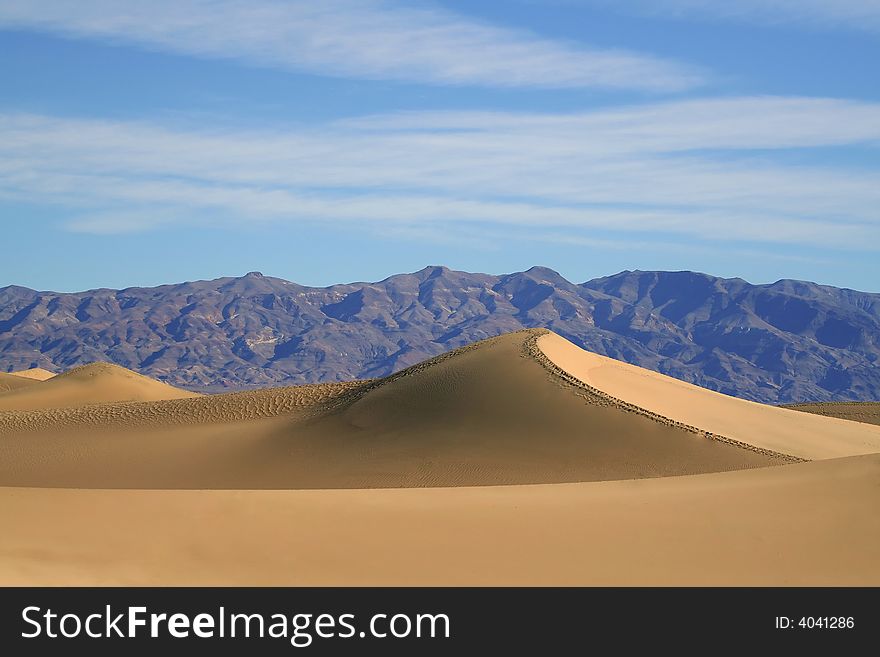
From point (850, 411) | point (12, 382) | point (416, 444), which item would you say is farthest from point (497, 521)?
point (12, 382)

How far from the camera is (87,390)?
2746 inches

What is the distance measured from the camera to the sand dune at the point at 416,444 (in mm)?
29406

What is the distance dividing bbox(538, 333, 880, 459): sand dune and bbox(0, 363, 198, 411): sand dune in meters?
33.9

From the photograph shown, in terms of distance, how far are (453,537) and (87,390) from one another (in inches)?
2413

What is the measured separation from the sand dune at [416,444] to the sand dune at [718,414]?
2501 mm

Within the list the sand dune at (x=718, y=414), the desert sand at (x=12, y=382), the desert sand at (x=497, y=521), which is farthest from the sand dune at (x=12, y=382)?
the desert sand at (x=497, y=521)

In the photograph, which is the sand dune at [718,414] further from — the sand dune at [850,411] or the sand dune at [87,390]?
the sand dune at [87,390]

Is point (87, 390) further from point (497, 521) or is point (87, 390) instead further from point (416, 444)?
point (497, 521)

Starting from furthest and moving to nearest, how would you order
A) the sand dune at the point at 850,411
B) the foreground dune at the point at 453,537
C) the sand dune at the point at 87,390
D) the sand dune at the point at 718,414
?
the sand dune at the point at 87,390
the sand dune at the point at 850,411
the sand dune at the point at 718,414
the foreground dune at the point at 453,537

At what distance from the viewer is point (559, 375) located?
36250mm

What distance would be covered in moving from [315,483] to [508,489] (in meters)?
13.9

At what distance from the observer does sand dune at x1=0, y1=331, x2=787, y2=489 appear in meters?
29.4
